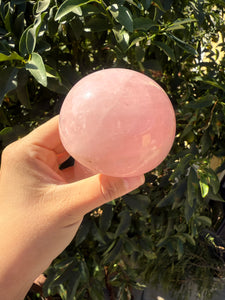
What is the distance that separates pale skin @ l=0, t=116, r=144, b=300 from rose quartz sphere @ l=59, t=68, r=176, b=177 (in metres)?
Answer: 0.08

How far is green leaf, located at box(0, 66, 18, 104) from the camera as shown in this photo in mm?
569

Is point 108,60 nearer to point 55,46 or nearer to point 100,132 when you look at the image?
point 55,46

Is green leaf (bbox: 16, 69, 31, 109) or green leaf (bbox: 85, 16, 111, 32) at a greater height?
green leaf (bbox: 85, 16, 111, 32)

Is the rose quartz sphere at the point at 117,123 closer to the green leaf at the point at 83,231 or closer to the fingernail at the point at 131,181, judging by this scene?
the fingernail at the point at 131,181

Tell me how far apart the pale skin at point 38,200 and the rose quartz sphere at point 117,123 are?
3.2 inches

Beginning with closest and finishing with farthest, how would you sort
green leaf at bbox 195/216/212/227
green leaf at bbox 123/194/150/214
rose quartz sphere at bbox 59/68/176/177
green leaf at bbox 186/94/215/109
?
rose quartz sphere at bbox 59/68/176/177
green leaf at bbox 186/94/215/109
green leaf at bbox 123/194/150/214
green leaf at bbox 195/216/212/227

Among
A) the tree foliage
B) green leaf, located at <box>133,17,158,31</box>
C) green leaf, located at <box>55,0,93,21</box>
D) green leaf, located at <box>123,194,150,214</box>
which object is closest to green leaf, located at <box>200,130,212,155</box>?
the tree foliage

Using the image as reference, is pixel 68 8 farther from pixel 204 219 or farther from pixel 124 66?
pixel 204 219

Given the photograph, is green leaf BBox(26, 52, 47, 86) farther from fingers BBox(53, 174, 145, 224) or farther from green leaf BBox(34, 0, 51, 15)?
fingers BBox(53, 174, 145, 224)

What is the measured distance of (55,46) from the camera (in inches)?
29.4

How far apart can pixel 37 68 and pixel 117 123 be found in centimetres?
19

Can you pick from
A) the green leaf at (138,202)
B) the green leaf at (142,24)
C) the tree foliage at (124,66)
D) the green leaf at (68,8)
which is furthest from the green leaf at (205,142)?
the green leaf at (68,8)

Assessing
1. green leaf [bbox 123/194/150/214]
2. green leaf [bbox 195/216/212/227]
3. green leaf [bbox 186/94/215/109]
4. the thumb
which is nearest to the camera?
the thumb

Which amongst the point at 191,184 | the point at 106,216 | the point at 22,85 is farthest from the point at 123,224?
the point at 22,85
